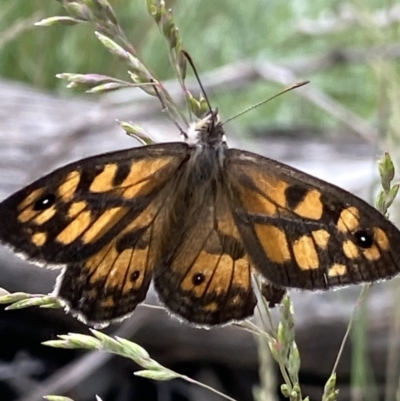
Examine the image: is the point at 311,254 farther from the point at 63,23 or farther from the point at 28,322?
the point at 28,322

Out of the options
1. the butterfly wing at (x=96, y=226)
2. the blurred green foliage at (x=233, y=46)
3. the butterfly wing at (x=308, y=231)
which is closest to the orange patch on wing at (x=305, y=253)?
the butterfly wing at (x=308, y=231)

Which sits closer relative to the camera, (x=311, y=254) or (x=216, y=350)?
(x=311, y=254)

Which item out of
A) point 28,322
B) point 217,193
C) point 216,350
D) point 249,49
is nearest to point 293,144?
point 249,49

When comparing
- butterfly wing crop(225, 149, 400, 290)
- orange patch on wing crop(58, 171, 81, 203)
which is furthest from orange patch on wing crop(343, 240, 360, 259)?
orange patch on wing crop(58, 171, 81, 203)

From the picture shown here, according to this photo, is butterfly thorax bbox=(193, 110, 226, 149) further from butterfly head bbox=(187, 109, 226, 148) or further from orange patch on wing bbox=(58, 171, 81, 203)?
orange patch on wing bbox=(58, 171, 81, 203)

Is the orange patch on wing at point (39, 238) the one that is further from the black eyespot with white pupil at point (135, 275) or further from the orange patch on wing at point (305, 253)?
the orange patch on wing at point (305, 253)

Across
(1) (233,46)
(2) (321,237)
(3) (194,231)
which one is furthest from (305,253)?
(1) (233,46)
